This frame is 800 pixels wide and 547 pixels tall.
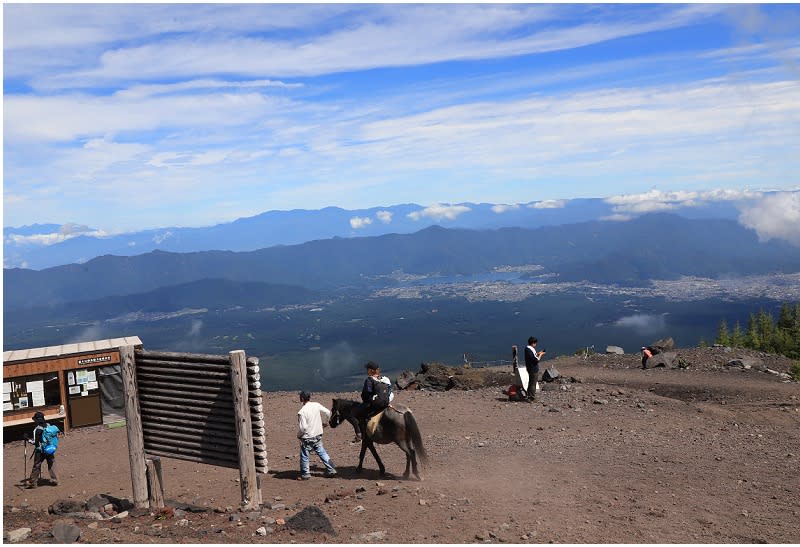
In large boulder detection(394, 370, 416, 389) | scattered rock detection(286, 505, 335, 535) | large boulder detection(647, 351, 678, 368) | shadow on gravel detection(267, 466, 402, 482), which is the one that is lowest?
large boulder detection(647, 351, 678, 368)

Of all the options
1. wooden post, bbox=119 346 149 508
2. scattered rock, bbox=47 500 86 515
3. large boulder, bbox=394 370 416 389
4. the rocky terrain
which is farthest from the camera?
large boulder, bbox=394 370 416 389

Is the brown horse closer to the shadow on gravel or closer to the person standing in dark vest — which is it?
the shadow on gravel

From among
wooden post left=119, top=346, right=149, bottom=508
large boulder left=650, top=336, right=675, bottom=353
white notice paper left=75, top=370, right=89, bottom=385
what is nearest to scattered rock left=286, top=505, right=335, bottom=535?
wooden post left=119, top=346, right=149, bottom=508

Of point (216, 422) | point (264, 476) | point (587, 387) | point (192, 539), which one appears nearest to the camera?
A: point (192, 539)

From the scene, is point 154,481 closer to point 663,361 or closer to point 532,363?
point 532,363

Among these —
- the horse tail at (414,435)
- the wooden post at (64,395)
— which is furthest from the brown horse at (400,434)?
the wooden post at (64,395)

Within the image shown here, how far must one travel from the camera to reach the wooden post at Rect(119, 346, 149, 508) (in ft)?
38.0

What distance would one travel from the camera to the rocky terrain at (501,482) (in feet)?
33.5

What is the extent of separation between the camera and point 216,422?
11.0 metres

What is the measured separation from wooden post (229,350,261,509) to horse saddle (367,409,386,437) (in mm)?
3271

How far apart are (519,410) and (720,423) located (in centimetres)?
559

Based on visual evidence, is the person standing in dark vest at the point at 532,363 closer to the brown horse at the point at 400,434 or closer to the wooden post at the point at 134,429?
the brown horse at the point at 400,434

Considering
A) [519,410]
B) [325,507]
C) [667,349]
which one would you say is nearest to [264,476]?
[325,507]

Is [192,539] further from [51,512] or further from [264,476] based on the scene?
[264,476]
